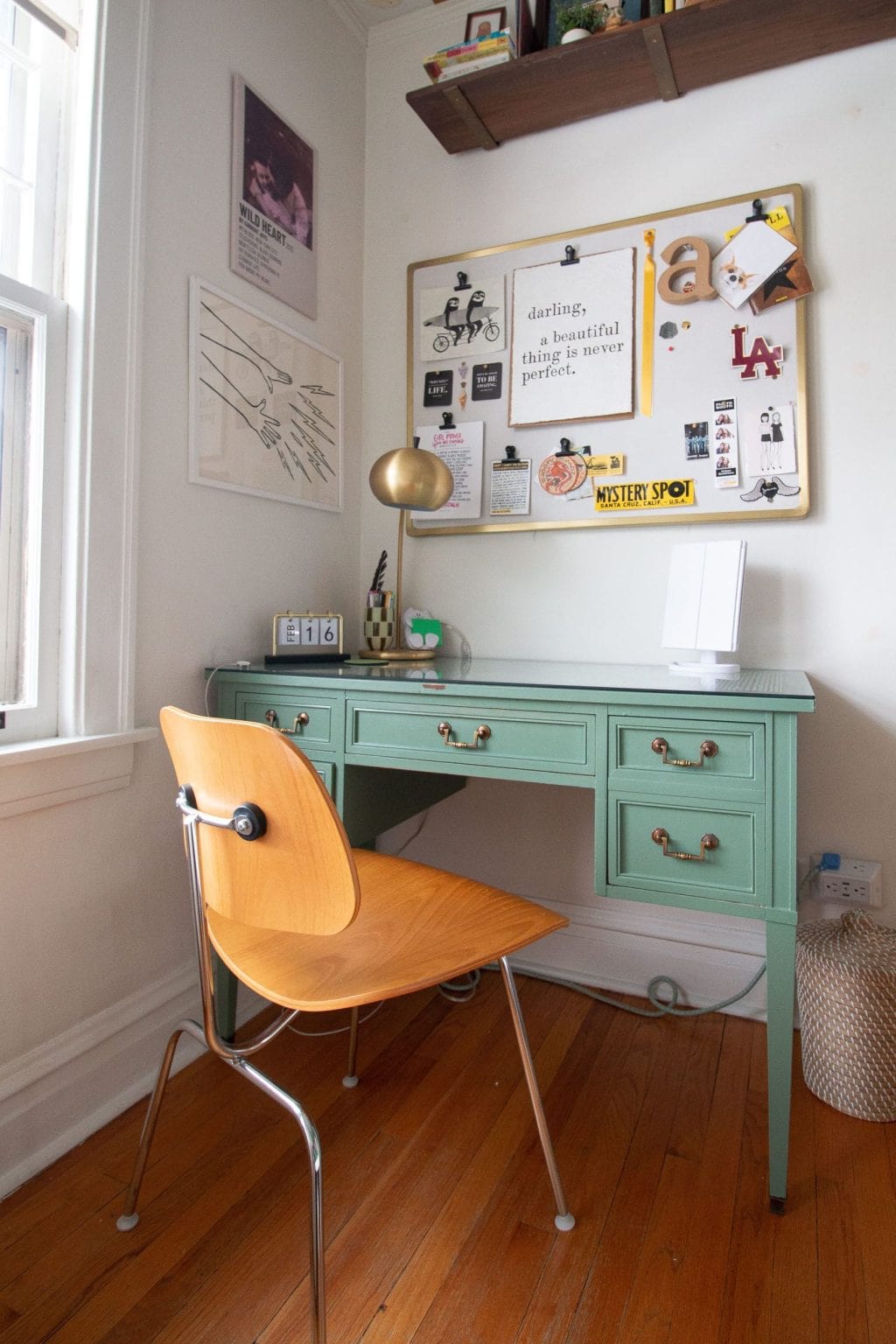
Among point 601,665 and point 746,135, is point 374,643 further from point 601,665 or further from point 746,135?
point 746,135

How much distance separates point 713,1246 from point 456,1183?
1.30 ft

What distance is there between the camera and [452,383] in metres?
2.04

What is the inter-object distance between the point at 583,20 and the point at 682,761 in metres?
1.69

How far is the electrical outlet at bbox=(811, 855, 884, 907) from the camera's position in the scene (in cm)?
161

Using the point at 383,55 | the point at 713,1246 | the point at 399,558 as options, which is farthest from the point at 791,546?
the point at 383,55

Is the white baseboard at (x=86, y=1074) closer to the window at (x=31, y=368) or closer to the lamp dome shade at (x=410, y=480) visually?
the window at (x=31, y=368)

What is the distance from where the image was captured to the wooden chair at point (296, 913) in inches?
31.0

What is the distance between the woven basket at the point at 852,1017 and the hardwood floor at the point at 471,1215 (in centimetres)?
5

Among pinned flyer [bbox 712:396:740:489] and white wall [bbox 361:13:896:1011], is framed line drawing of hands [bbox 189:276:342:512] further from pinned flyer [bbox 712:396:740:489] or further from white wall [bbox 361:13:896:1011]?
pinned flyer [bbox 712:396:740:489]

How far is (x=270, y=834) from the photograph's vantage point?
822 millimetres

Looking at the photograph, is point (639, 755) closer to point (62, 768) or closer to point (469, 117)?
point (62, 768)

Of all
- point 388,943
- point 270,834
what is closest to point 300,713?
point 388,943

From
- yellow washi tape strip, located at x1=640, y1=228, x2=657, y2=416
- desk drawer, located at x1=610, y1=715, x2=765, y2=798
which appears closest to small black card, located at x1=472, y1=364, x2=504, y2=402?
yellow washi tape strip, located at x1=640, y1=228, x2=657, y2=416

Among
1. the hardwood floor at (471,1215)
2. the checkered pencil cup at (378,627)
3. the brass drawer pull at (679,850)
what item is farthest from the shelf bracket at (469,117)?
the hardwood floor at (471,1215)
